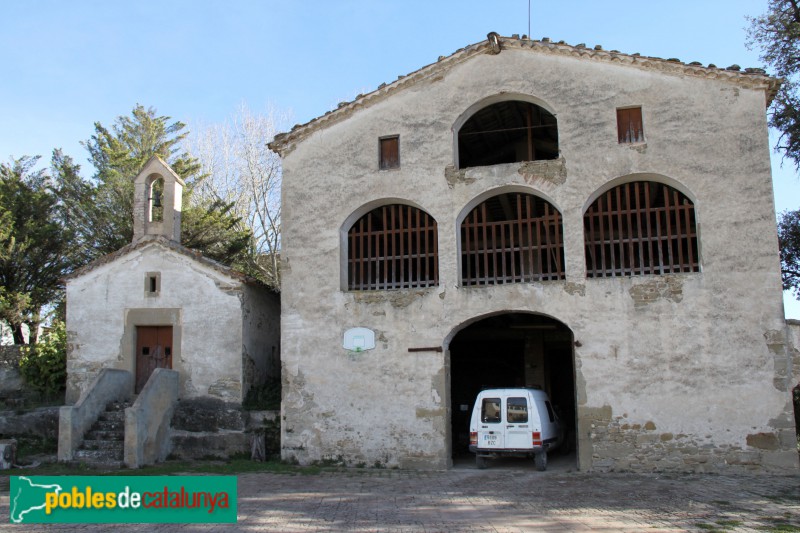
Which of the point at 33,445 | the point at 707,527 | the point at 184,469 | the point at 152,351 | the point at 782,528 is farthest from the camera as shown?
the point at 152,351

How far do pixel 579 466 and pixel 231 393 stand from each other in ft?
27.7

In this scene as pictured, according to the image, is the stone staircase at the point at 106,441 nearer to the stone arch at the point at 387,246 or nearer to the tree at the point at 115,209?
the stone arch at the point at 387,246

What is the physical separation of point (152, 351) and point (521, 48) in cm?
1198

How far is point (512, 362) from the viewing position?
20.5 metres

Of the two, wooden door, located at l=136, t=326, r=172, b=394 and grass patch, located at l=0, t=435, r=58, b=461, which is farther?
wooden door, located at l=136, t=326, r=172, b=394

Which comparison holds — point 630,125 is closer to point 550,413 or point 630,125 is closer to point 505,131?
point 505,131

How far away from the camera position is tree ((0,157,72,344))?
917 inches

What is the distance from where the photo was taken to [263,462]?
16.3 metres

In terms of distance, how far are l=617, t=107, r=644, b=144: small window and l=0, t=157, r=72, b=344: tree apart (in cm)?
1927

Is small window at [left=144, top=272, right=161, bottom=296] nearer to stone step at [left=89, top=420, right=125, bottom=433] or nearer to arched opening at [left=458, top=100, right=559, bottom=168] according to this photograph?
stone step at [left=89, top=420, right=125, bottom=433]

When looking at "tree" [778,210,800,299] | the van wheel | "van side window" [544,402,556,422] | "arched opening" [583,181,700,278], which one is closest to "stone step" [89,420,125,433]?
the van wheel

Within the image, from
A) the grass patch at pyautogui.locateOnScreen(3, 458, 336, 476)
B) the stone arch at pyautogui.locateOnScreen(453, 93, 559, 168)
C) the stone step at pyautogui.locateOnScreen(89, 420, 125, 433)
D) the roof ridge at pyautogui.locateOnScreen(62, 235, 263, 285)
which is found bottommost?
the grass patch at pyautogui.locateOnScreen(3, 458, 336, 476)

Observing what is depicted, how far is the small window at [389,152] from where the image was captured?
17.0m

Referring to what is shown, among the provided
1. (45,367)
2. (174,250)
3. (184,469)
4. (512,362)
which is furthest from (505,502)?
(45,367)
